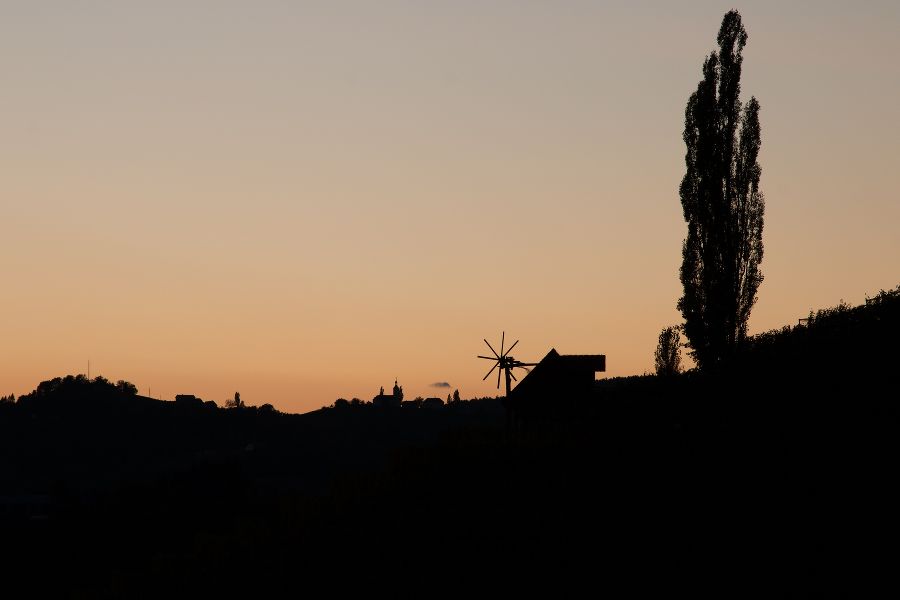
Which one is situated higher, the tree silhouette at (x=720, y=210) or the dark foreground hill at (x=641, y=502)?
the tree silhouette at (x=720, y=210)

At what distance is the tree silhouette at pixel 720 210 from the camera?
6016cm

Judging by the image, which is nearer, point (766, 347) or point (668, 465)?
point (668, 465)

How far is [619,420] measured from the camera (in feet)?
188

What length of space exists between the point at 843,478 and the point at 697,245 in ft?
71.0

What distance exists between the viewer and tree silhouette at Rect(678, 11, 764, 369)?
197 ft

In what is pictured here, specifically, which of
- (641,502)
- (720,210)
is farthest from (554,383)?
(641,502)

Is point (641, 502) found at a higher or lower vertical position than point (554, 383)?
lower

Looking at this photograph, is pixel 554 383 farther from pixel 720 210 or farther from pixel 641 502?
pixel 641 502

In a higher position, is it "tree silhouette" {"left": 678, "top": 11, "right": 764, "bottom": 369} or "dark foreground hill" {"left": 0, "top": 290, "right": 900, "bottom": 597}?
"tree silhouette" {"left": 678, "top": 11, "right": 764, "bottom": 369}

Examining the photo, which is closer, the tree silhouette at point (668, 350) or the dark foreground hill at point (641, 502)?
the dark foreground hill at point (641, 502)

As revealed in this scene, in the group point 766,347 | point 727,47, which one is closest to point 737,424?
point 766,347

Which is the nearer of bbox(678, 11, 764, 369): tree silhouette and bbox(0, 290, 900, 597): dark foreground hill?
bbox(0, 290, 900, 597): dark foreground hill

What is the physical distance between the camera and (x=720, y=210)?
204ft

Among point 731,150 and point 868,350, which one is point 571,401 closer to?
point 731,150
